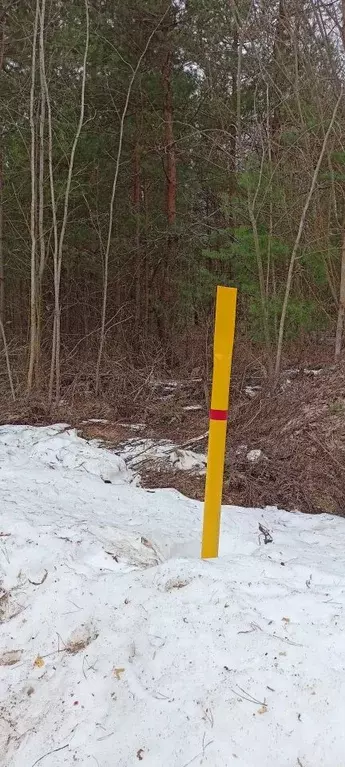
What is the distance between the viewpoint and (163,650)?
7.62 feet

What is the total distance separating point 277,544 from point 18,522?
170 cm

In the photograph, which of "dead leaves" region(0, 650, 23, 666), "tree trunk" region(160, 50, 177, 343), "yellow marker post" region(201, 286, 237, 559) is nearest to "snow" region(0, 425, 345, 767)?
"dead leaves" region(0, 650, 23, 666)

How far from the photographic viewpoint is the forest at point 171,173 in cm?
905

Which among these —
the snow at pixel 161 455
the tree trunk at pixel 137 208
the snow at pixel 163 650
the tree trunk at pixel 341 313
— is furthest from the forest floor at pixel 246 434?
the tree trunk at pixel 137 208

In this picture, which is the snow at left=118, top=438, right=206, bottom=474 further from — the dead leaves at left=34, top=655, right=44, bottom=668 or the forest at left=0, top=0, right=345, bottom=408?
the dead leaves at left=34, top=655, right=44, bottom=668

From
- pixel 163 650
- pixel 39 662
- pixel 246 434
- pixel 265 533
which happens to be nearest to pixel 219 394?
pixel 163 650

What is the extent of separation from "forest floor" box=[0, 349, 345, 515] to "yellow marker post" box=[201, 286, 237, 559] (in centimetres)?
195

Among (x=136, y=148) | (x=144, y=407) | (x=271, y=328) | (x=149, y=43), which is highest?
(x=149, y=43)

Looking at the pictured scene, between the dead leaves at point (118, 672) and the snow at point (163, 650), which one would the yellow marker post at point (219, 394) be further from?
the dead leaves at point (118, 672)

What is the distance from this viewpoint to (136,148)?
512 inches

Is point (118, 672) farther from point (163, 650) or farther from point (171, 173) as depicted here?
point (171, 173)

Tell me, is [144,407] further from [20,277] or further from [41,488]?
[20,277]

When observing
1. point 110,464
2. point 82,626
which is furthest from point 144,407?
point 82,626

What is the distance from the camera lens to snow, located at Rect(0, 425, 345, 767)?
6.31ft
